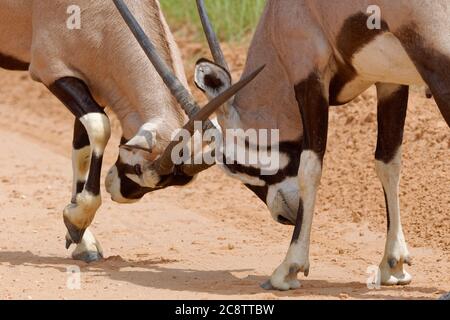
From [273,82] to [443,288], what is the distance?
1742 millimetres

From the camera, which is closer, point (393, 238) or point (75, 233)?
point (393, 238)

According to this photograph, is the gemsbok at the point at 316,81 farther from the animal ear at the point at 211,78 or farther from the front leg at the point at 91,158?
the front leg at the point at 91,158

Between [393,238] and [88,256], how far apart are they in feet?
7.54

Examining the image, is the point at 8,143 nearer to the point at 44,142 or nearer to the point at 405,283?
the point at 44,142

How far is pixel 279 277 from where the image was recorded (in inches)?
323

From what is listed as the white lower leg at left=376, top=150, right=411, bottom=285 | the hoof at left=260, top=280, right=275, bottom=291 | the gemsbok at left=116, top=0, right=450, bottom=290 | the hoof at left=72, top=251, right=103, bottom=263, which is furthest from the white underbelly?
the hoof at left=72, top=251, right=103, bottom=263

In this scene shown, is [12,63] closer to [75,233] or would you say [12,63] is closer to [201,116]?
[75,233]

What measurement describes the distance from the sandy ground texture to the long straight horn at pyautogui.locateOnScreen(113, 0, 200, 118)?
1167 millimetres

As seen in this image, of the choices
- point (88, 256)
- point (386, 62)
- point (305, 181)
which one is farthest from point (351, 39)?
point (88, 256)

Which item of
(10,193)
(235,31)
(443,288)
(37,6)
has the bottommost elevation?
(443,288)

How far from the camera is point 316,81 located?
811cm

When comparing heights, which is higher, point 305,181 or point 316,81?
point 316,81

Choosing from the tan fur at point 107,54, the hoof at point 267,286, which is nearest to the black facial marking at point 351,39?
the hoof at point 267,286

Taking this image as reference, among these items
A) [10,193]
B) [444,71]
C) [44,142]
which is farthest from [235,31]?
[444,71]
